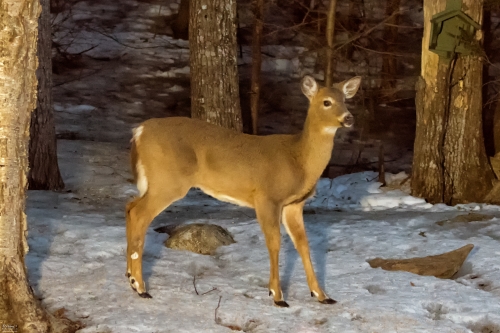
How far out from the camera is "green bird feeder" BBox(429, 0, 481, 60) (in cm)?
826

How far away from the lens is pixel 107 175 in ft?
31.6

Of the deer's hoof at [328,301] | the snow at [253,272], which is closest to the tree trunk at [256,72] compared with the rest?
the snow at [253,272]

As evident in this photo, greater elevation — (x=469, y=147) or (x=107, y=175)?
(x=469, y=147)

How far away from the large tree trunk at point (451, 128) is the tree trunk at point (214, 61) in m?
2.32

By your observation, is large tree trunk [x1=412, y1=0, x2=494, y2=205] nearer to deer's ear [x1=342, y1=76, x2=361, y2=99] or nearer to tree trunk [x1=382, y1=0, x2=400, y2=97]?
deer's ear [x1=342, y1=76, x2=361, y2=99]

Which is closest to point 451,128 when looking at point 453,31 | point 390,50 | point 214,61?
point 453,31

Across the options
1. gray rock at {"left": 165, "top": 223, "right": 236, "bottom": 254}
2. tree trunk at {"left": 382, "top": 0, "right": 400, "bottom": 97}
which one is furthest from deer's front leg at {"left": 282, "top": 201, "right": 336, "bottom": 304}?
tree trunk at {"left": 382, "top": 0, "right": 400, "bottom": 97}

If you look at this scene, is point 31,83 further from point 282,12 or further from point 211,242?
point 282,12

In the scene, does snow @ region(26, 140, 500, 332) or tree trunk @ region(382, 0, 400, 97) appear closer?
snow @ region(26, 140, 500, 332)

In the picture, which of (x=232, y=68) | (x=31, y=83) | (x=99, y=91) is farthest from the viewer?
(x=99, y=91)

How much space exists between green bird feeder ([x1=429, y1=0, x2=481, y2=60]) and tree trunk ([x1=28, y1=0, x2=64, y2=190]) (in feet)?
14.3

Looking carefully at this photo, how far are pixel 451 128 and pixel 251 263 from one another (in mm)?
3390

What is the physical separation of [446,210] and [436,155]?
2.20 ft

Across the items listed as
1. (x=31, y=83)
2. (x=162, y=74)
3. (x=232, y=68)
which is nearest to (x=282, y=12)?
(x=162, y=74)
